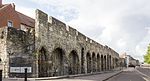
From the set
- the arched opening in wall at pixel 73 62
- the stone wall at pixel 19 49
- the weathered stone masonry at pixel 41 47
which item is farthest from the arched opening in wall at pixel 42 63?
the arched opening in wall at pixel 73 62

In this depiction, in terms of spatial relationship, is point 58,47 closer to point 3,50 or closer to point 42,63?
point 42,63

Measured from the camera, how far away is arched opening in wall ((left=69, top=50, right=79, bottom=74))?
3253 centimetres

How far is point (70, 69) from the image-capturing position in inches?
1267

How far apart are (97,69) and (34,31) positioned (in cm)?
2505

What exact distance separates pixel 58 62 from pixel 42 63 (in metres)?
3.49

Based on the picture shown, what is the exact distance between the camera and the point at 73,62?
3394cm

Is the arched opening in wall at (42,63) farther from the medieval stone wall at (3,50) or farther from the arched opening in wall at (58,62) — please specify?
the medieval stone wall at (3,50)

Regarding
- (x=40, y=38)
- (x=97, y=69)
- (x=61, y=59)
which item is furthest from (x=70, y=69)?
(x=97, y=69)

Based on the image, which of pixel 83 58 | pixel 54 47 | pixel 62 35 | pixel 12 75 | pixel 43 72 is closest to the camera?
pixel 12 75

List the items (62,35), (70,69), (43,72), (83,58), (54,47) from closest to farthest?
(43,72) → (54,47) → (62,35) → (70,69) → (83,58)

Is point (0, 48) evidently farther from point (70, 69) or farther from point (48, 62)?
point (70, 69)

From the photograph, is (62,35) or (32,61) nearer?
(32,61)

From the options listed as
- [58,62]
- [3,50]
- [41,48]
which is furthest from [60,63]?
[3,50]

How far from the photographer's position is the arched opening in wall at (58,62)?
27.7m
